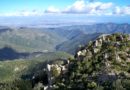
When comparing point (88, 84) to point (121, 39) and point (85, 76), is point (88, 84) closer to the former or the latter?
point (85, 76)

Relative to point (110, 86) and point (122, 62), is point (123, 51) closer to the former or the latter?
point (122, 62)

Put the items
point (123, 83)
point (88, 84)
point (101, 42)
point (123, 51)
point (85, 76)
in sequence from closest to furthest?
1. point (123, 83)
2. point (88, 84)
3. point (85, 76)
4. point (123, 51)
5. point (101, 42)

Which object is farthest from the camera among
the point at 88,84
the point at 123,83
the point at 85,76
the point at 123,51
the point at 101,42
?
the point at 101,42

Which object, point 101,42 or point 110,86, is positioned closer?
point 110,86

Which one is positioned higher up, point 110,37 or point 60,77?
point 110,37

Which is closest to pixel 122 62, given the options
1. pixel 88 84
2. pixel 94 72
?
pixel 94 72

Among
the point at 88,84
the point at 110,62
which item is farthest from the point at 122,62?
the point at 88,84
